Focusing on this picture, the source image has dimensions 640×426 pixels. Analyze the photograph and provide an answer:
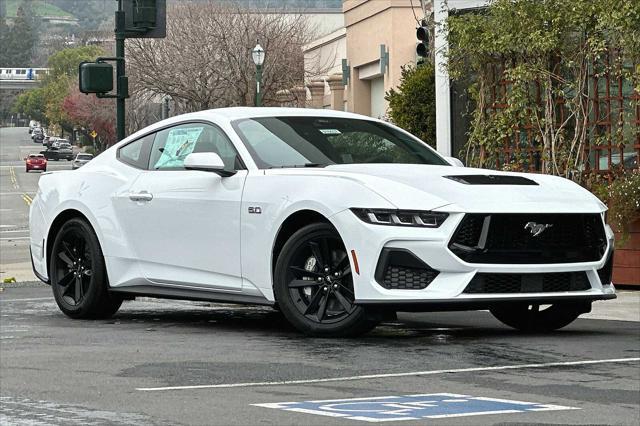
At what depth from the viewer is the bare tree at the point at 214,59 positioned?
212 ft

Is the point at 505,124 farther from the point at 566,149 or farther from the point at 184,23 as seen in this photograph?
the point at 184,23

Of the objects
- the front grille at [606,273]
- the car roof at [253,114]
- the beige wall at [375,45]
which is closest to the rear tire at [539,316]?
the front grille at [606,273]

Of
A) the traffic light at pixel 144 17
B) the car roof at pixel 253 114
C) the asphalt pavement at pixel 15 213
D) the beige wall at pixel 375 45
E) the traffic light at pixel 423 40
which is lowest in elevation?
the asphalt pavement at pixel 15 213

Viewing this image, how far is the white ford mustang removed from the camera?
9734mm

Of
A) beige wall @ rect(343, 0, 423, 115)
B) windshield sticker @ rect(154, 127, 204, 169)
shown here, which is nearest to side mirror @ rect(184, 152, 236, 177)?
windshield sticker @ rect(154, 127, 204, 169)

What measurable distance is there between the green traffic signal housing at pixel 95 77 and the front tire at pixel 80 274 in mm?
5513

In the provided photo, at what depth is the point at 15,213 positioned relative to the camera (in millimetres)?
55875

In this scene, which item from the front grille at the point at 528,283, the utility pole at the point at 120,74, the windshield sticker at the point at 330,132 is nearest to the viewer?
the front grille at the point at 528,283

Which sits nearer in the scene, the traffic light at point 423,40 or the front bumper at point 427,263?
the front bumper at point 427,263

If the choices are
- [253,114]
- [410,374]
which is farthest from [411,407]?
[253,114]

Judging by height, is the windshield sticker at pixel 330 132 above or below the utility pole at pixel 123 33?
below

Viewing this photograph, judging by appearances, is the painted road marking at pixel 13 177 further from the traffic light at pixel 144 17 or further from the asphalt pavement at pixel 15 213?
the traffic light at pixel 144 17

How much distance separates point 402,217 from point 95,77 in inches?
340

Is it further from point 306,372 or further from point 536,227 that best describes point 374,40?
Answer: point 306,372
